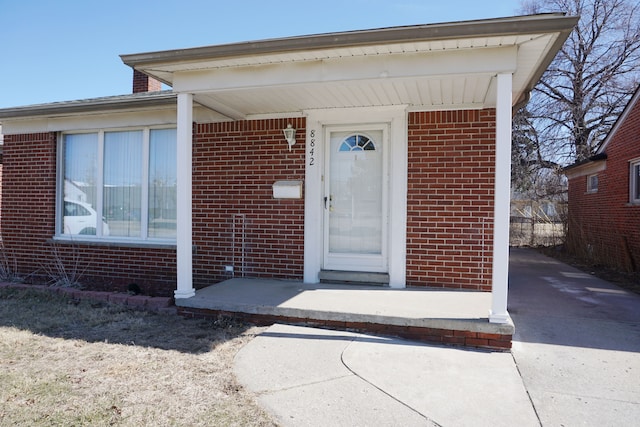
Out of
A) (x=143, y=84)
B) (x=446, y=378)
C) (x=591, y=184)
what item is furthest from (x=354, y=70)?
(x=591, y=184)

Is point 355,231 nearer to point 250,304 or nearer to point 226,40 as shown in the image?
point 250,304

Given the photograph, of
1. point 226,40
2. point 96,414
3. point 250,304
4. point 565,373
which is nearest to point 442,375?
point 565,373

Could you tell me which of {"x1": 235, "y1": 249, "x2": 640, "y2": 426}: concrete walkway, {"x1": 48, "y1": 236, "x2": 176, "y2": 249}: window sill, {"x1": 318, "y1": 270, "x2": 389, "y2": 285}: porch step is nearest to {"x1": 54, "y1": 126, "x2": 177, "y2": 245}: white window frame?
{"x1": 48, "y1": 236, "x2": 176, "y2": 249}: window sill

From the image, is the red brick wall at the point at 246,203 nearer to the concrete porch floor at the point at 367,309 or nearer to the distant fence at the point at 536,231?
the concrete porch floor at the point at 367,309

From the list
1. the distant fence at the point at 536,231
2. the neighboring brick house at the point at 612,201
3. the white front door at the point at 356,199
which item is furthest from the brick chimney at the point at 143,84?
the distant fence at the point at 536,231

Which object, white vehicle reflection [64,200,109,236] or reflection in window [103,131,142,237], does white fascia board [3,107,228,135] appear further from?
white vehicle reflection [64,200,109,236]

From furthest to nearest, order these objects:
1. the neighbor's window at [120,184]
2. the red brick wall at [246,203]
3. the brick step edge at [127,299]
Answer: the neighbor's window at [120,184] → the red brick wall at [246,203] → the brick step edge at [127,299]

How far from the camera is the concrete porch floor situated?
3.95 metres

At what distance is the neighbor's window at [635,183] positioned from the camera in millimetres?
9406

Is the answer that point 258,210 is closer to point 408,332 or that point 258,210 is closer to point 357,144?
point 357,144

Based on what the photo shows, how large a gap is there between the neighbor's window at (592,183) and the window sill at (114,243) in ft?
37.7

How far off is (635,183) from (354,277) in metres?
7.81

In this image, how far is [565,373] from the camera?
3.47m

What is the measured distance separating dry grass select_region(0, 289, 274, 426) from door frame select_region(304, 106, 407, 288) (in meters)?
1.69
